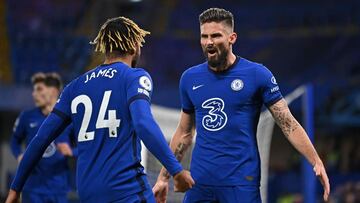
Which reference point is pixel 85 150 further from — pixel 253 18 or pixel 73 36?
pixel 253 18

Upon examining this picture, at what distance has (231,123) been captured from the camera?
543 cm

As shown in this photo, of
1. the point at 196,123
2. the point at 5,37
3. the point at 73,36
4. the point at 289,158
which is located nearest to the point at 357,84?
the point at 289,158

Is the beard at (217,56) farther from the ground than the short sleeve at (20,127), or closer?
farther from the ground

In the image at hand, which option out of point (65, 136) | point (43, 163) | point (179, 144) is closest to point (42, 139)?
point (179, 144)

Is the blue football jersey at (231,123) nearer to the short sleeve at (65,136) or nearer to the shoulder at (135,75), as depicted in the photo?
the shoulder at (135,75)

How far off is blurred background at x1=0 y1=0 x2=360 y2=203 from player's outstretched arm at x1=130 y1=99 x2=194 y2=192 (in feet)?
32.5

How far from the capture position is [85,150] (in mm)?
4684

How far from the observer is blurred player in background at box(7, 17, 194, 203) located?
4.50 m

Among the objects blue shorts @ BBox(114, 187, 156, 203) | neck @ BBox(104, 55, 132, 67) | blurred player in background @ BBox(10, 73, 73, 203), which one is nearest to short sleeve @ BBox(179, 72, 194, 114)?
neck @ BBox(104, 55, 132, 67)

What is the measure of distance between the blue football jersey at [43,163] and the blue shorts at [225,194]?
3061mm

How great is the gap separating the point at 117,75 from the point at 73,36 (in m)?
13.1

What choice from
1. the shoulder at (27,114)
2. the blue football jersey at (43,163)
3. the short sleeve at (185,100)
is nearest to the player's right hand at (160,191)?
the short sleeve at (185,100)

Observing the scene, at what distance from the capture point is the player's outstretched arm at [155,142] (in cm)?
440

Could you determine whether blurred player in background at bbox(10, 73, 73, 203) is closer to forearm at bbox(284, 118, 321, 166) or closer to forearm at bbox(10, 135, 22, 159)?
forearm at bbox(10, 135, 22, 159)
